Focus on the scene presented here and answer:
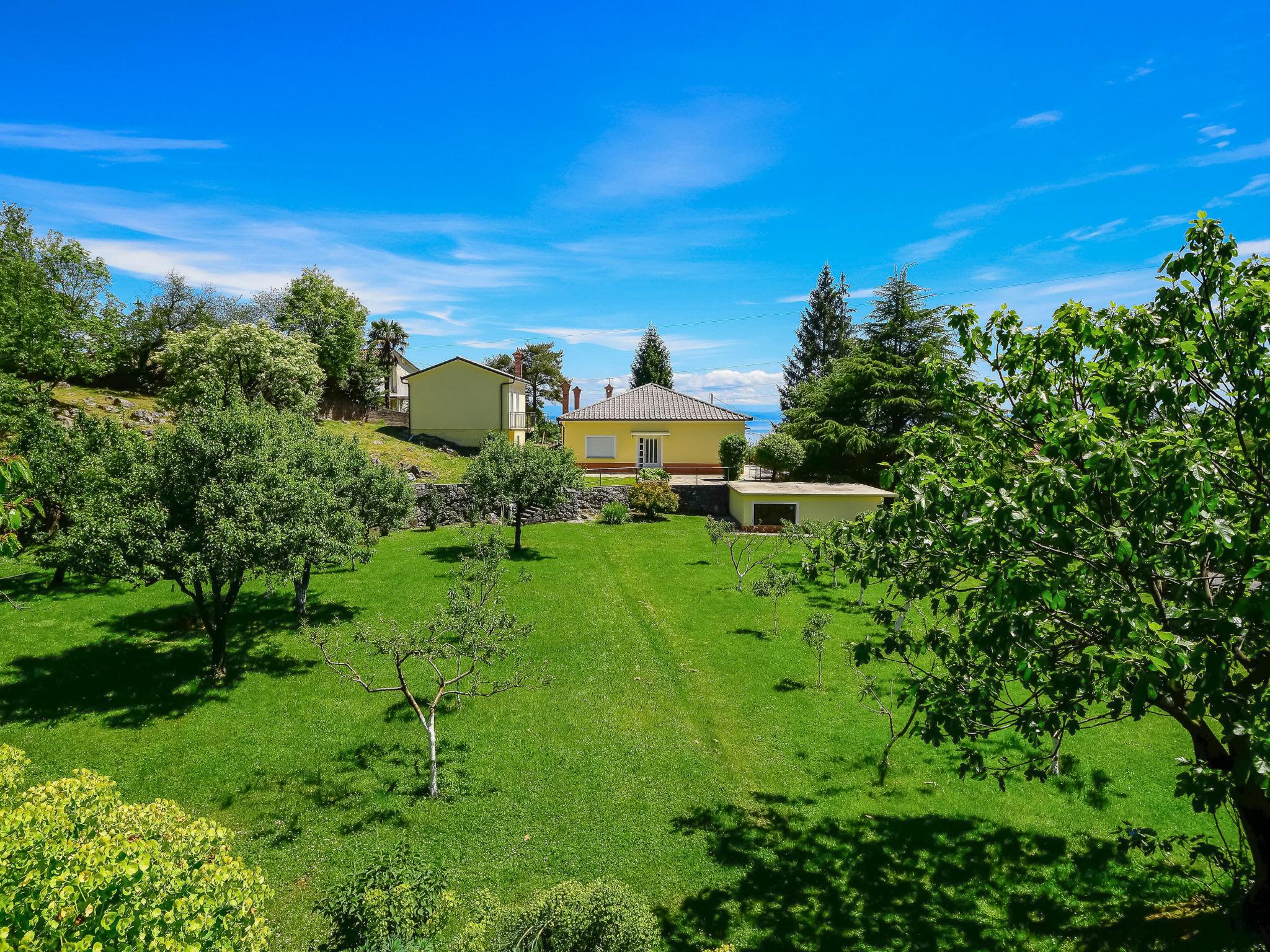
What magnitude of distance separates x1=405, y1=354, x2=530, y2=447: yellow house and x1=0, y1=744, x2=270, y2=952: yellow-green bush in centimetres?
3869

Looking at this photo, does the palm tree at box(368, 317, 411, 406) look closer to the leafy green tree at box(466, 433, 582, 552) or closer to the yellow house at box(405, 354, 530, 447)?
the yellow house at box(405, 354, 530, 447)

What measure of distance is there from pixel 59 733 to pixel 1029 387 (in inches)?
713

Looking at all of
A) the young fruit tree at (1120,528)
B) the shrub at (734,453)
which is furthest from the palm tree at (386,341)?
the young fruit tree at (1120,528)

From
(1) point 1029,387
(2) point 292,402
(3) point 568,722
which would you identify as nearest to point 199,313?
(2) point 292,402

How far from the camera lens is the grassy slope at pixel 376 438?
112 ft

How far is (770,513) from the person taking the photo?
32.6m

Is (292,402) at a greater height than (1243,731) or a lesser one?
greater

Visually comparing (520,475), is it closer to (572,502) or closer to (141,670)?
(572,502)

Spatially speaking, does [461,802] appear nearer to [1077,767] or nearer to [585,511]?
[1077,767]

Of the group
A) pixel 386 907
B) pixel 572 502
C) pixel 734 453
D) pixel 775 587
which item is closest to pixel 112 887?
pixel 386 907

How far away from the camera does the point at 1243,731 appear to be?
452 cm

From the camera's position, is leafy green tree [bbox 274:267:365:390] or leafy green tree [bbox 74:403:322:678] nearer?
leafy green tree [bbox 74:403:322:678]

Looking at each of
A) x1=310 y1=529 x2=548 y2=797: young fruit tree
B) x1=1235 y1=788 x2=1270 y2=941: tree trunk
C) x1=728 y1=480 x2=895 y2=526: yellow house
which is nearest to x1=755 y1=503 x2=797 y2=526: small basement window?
x1=728 y1=480 x2=895 y2=526: yellow house

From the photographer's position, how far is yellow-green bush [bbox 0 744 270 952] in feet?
12.8
